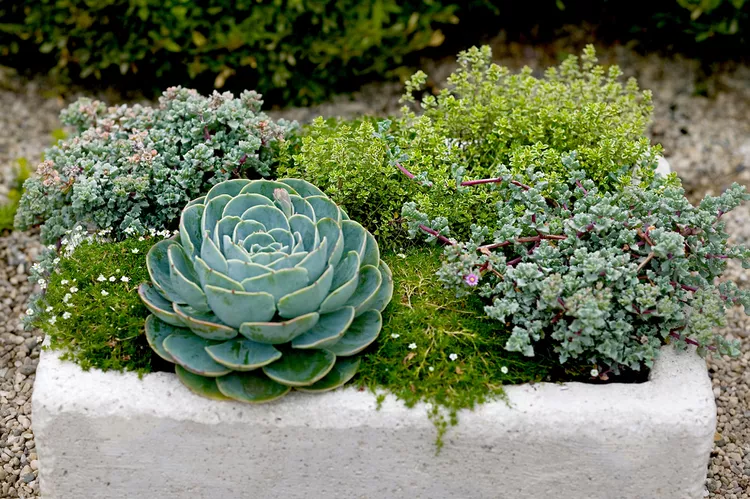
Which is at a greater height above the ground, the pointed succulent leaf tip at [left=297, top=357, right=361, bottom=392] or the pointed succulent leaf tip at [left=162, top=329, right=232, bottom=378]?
the pointed succulent leaf tip at [left=162, top=329, right=232, bottom=378]

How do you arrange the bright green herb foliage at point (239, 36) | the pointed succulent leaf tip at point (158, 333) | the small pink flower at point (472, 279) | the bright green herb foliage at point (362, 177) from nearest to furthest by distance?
1. the pointed succulent leaf tip at point (158, 333)
2. the small pink flower at point (472, 279)
3. the bright green herb foliage at point (362, 177)
4. the bright green herb foliage at point (239, 36)

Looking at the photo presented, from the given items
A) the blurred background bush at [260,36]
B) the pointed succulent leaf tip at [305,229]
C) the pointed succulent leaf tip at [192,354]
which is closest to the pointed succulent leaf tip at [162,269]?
the pointed succulent leaf tip at [192,354]

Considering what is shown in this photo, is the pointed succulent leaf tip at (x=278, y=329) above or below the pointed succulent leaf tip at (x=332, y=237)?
below

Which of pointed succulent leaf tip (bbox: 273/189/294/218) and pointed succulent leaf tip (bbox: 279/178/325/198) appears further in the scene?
pointed succulent leaf tip (bbox: 279/178/325/198)

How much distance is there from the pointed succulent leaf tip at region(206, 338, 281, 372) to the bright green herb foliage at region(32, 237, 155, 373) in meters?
0.24

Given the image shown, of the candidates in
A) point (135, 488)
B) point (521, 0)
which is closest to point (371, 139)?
point (135, 488)

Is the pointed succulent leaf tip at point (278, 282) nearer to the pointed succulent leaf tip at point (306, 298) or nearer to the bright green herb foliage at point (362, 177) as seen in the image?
the pointed succulent leaf tip at point (306, 298)

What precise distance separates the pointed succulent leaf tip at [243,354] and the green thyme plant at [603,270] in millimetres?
517

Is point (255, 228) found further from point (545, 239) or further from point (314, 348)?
point (545, 239)

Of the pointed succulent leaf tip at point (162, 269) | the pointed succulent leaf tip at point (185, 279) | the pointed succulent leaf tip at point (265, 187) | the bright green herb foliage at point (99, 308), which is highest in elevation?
the pointed succulent leaf tip at point (265, 187)

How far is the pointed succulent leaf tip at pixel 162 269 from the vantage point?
201 cm

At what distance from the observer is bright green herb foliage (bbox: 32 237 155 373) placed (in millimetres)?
2014

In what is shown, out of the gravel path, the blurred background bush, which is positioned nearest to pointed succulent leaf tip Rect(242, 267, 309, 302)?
the gravel path

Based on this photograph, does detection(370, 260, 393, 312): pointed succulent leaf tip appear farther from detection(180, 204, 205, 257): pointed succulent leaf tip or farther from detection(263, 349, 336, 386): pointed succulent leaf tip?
detection(180, 204, 205, 257): pointed succulent leaf tip
